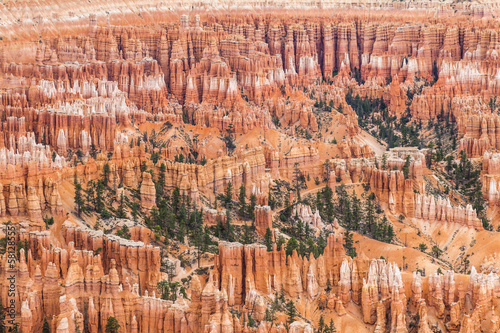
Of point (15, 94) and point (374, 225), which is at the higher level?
point (15, 94)

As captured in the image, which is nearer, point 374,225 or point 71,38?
point 374,225

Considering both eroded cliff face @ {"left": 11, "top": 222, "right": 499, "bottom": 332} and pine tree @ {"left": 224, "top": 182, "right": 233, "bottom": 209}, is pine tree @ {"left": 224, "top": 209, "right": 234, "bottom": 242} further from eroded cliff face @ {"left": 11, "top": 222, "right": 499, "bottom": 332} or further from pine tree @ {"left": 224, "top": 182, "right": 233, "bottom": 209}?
eroded cliff face @ {"left": 11, "top": 222, "right": 499, "bottom": 332}

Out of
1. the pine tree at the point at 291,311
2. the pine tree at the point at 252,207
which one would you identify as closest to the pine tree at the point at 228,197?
the pine tree at the point at 252,207

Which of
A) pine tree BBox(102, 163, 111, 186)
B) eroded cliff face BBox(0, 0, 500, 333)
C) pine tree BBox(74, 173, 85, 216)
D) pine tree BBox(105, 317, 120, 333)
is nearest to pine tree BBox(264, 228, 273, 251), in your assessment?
eroded cliff face BBox(0, 0, 500, 333)

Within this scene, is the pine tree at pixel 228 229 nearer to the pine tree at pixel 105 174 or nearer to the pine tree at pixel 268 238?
the pine tree at pixel 268 238

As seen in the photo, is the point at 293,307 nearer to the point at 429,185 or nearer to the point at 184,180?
the point at 184,180

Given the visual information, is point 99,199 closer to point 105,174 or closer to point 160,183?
point 105,174

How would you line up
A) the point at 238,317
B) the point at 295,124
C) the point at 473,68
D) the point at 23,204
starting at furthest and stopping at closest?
the point at 473,68 → the point at 295,124 → the point at 23,204 → the point at 238,317

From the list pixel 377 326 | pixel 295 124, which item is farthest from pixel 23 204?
pixel 295 124

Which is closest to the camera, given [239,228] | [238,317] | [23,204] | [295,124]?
[238,317]

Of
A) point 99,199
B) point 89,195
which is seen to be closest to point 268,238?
point 99,199
